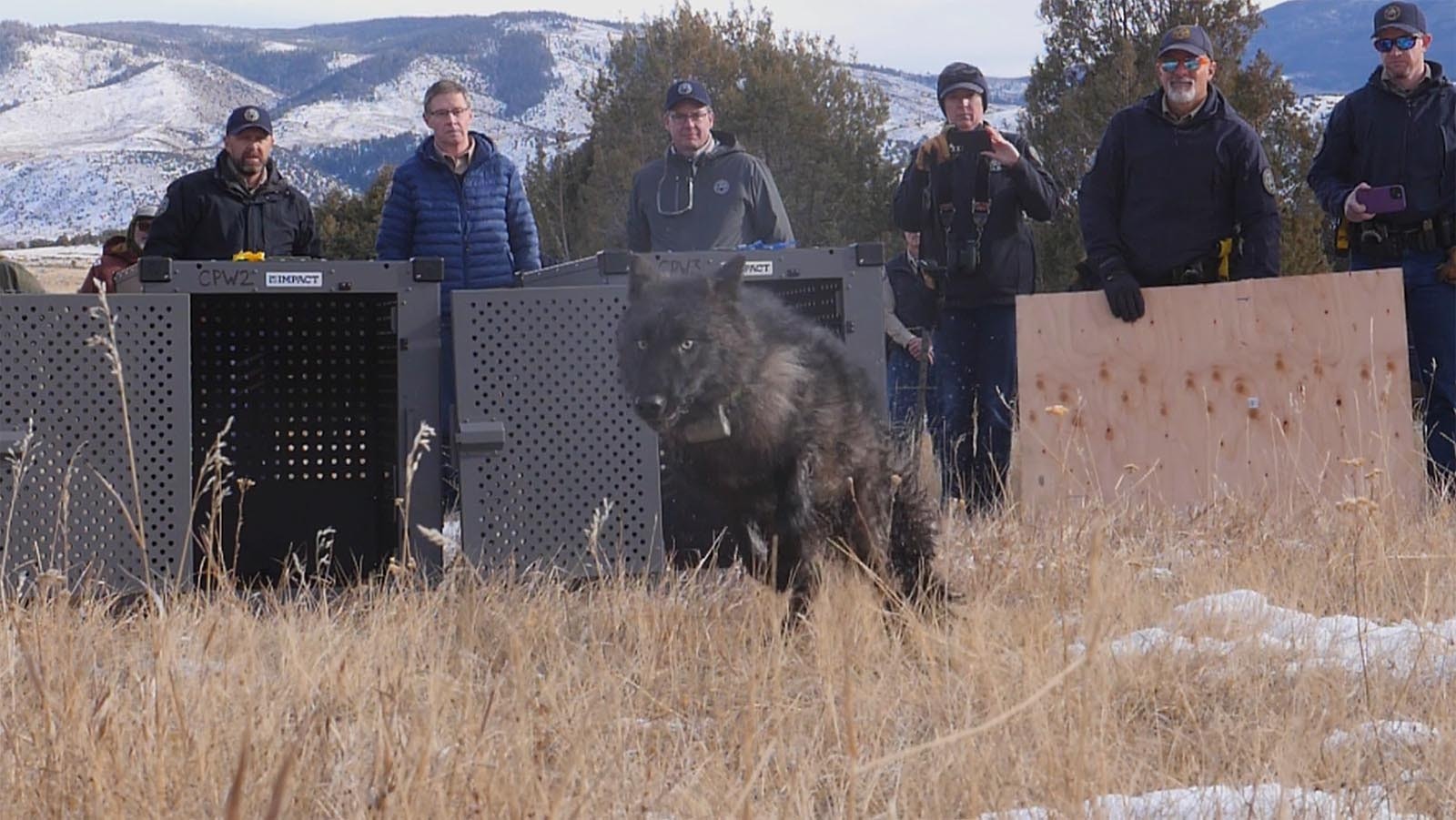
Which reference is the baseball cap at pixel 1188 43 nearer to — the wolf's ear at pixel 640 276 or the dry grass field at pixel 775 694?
the dry grass field at pixel 775 694

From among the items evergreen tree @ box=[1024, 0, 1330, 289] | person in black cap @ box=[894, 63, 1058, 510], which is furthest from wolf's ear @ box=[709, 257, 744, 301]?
evergreen tree @ box=[1024, 0, 1330, 289]

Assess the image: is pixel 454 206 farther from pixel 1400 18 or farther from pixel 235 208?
pixel 1400 18

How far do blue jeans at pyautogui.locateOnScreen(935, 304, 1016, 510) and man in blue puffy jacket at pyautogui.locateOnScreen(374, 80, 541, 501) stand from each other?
2122mm

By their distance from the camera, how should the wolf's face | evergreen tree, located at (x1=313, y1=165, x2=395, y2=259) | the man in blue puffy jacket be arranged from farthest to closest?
1. evergreen tree, located at (x1=313, y1=165, x2=395, y2=259)
2. the man in blue puffy jacket
3. the wolf's face

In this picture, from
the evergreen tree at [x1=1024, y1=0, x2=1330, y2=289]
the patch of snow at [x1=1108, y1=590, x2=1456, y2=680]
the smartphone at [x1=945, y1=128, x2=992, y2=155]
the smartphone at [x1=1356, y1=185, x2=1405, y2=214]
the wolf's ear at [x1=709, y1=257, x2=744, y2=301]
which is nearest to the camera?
the patch of snow at [x1=1108, y1=590, x2=1456, y2=680]

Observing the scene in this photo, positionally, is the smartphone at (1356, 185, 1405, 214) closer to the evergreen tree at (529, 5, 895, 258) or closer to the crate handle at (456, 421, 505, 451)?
the crate handle at (456, 421, 505, 451)

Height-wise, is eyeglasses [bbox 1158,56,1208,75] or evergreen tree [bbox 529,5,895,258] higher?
evergreen tree [bbox 529,5,895,258]

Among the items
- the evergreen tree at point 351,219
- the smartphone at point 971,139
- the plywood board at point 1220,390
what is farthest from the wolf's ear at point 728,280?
the evergreen tree at point 351,219

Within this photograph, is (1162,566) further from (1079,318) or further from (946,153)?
(946,153)

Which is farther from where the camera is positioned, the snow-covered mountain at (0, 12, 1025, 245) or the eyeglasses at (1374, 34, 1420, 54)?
the snow-covered mountain at (0, 12, 1025, 245)

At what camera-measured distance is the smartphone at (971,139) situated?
7262mm

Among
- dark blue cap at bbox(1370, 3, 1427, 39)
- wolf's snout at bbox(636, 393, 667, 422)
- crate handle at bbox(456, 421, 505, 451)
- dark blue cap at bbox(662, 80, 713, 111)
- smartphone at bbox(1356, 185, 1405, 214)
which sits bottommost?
crate handle at bbox(456, 421, 505, 451)

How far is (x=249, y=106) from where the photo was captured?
23.1ft

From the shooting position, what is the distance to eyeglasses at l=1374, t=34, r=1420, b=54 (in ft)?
22.3
